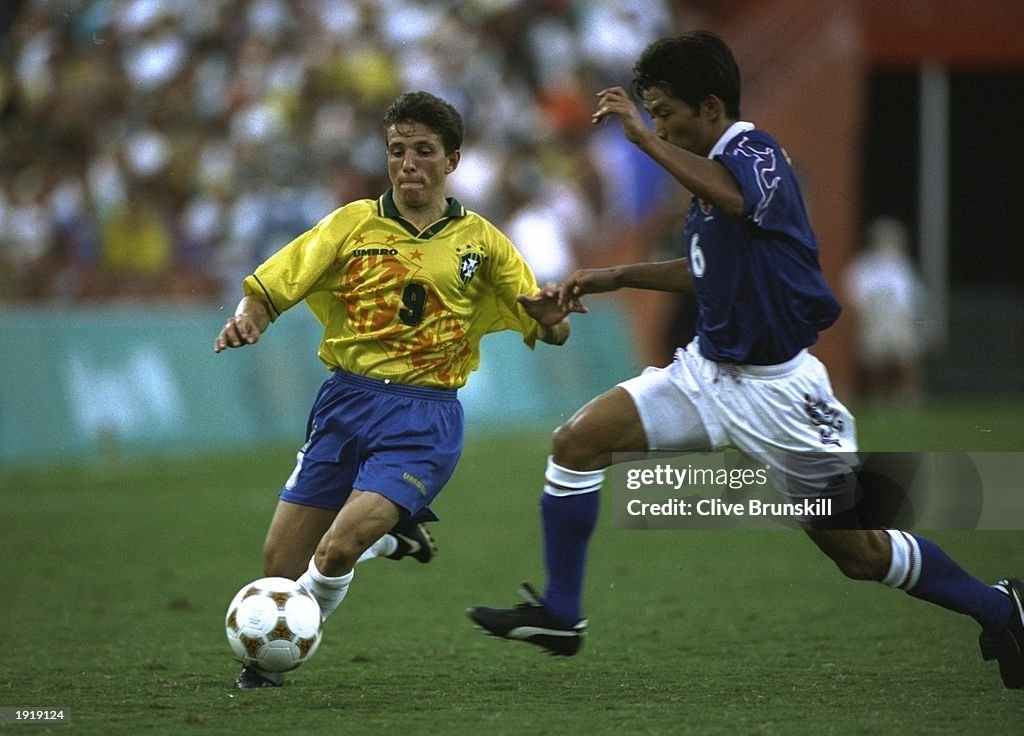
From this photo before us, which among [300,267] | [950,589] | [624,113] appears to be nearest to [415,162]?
[300,267]

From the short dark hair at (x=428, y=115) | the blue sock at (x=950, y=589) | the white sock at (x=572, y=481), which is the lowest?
the blue sock at (x=950, y=589)

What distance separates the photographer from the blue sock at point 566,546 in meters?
6.12

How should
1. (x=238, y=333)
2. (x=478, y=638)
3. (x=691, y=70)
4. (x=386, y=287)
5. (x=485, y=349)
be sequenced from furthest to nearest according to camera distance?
(x=485, y=349) < (x=478, y=638) < (x=386, y=287) < (x=691, y=70) < (x=238, y=333)

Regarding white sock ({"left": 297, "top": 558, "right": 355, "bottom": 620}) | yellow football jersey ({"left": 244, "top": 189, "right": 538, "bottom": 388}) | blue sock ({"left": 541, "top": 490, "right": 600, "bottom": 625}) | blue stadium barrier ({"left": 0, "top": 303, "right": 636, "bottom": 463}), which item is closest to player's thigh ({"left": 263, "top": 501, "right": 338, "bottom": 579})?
white sock ({"left": 297, "top": 558, "right": 355, "bottom": 620})

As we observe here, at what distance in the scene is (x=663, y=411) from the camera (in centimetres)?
605

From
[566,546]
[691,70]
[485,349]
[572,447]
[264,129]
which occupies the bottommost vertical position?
[566,546]

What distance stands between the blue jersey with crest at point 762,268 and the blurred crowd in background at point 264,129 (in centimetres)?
720

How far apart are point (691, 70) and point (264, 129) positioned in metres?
12.2

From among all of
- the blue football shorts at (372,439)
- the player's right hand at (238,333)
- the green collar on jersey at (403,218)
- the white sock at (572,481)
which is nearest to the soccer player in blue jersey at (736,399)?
the white sock at (572,481)

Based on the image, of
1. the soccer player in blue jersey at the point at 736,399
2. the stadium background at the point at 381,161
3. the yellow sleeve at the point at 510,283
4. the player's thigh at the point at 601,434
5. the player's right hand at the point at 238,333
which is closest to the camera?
the player's right hand at the point at 238,333

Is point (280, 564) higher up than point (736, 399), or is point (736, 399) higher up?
point (736, 399)

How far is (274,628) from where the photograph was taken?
18.9ft

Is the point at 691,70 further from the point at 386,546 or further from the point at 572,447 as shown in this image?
the point at 386,546

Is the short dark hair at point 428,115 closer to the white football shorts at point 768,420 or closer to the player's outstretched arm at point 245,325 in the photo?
the player's outstretched arm at point 245,325
